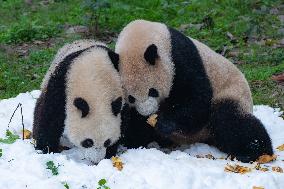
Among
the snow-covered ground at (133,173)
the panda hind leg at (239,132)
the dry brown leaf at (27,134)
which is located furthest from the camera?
the dry brown leaf at (27,134)

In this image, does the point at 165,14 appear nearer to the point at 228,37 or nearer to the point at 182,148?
the point at 228,37

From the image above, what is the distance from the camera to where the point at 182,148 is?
6254 millimetres

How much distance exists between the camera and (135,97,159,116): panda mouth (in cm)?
562

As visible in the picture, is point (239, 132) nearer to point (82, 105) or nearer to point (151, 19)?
point (82, 105)

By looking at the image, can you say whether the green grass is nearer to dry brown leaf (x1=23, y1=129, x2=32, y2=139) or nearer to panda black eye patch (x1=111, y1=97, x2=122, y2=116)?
dry brown leaf (x1=23, y1=129, x2=32, y2=139)

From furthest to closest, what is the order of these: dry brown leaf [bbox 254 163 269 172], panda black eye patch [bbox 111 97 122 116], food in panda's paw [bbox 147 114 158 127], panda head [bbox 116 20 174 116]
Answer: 1. food in panda's paw [bbox 147 114 158 127]
2. panda head [bbox 116 20 174 116]
3. dry brown leaf [bbox 254 163 269 172]
4. panda black eye patch [bbox 111 97 122 116]

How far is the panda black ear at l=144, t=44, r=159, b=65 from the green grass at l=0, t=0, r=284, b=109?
2776 mm

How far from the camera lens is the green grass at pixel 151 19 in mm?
8609

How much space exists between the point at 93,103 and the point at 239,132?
1697 millimetres

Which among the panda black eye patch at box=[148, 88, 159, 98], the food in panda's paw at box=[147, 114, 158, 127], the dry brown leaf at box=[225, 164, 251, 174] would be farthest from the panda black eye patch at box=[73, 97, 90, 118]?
the dry brown leaf at box=[225, 164, 251, 174]

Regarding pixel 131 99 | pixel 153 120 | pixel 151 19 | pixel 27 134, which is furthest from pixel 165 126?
pixel 151 19

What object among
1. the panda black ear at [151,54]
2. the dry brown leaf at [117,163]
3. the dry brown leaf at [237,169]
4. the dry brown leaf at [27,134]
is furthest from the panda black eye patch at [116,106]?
the dry brown leaf at [27,134]

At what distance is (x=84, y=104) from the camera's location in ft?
16.6

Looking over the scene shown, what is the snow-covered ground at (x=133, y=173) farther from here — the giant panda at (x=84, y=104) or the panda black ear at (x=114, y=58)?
the panda black ear at (x=114, y=58)
